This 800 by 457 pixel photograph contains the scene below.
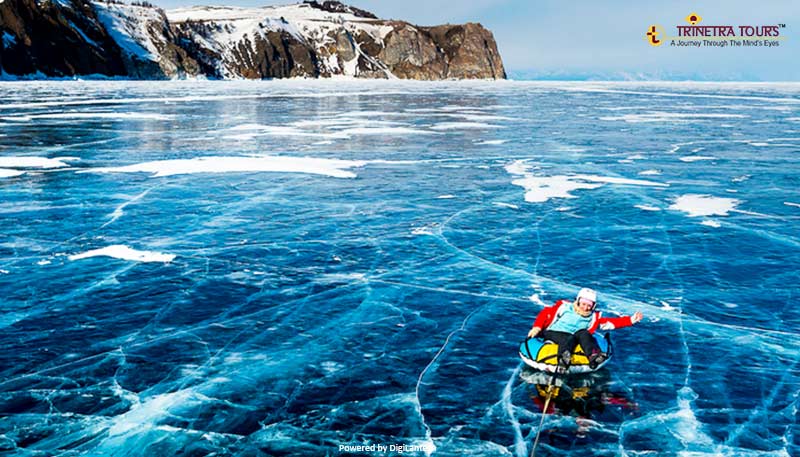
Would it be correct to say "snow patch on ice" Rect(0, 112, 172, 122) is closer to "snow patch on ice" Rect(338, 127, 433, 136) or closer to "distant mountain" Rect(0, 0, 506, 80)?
"snow patch on ice" Rect(338, 127, 433, 136)

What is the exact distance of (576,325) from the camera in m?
9.02

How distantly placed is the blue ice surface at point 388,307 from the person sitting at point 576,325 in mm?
418

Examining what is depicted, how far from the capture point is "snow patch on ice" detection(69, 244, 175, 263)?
13.1m

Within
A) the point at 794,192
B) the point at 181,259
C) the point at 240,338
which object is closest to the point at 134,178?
the point at 181,259

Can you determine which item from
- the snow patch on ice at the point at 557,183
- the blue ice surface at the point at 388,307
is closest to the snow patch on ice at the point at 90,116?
the blue ice surface at the point at 388,307

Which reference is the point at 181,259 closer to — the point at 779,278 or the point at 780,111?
the point at 779,278

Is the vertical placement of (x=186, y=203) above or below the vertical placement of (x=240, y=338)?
above

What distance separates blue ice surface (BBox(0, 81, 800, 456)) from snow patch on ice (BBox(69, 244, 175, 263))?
0.20 m

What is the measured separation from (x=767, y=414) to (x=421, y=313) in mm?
5081

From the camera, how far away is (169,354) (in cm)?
913

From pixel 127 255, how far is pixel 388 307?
5.92 metres

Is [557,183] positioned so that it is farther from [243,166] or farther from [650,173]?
[243,166]

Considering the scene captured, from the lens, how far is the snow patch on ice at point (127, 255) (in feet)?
43.1

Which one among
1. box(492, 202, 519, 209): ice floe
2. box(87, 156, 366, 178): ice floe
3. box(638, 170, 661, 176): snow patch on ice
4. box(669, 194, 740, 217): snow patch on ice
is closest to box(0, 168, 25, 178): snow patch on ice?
box(87, 156, 366, 178): ice floe
